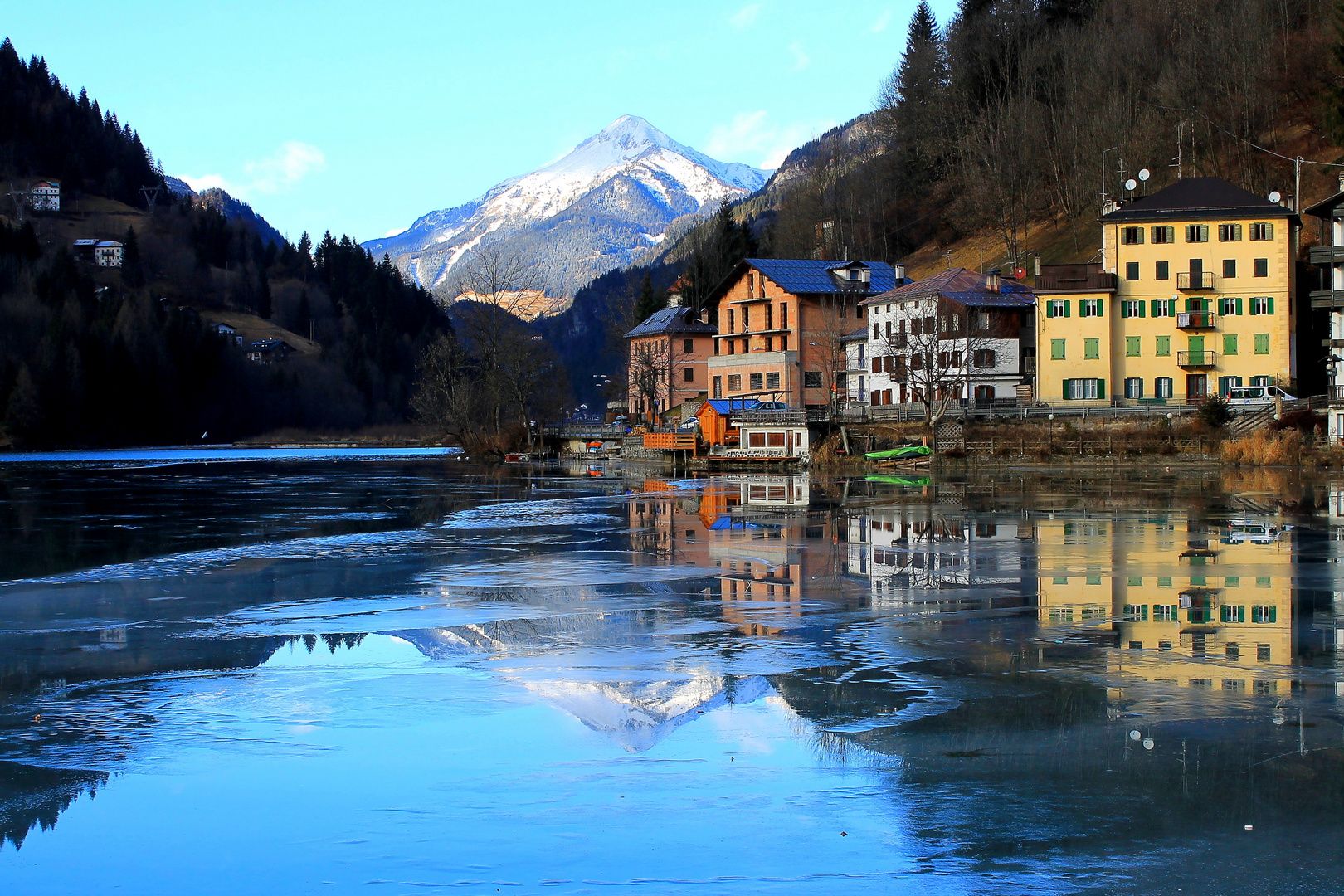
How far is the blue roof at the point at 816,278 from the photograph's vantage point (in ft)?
280

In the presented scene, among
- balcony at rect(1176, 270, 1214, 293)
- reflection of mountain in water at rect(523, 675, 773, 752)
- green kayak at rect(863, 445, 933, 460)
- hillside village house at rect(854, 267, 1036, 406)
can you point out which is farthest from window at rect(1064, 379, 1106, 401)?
reflection of mountain in water at rect(523, 675, 773, 752)

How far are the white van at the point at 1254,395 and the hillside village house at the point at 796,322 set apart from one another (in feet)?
87.0

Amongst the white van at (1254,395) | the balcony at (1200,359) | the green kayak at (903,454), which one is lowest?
the green kayak at (903,454)

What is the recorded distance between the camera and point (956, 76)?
11112 centimetres

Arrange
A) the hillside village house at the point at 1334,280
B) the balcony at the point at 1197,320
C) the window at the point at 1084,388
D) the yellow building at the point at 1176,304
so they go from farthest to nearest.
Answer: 1. the window at the point at 1084,388
2. the balcony at the point at 1197,320
3. the yellow building at the point at 1176,304
4. the hillside village house at the point at 1334,280

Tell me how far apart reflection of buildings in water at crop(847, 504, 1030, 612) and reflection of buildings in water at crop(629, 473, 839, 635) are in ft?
3.08

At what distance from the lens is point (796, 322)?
278 ft

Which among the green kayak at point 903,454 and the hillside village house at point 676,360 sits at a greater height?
the hillside village house at point 676,360

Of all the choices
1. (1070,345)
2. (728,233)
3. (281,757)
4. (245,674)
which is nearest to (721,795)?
(281,757)

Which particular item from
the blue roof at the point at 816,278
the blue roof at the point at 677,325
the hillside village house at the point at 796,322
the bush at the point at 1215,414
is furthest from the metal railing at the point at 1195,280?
the blue roof at the point at 677,325

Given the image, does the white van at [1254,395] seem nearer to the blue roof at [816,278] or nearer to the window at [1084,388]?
the window at [1084,388]

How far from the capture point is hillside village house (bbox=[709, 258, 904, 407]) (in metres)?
84.6

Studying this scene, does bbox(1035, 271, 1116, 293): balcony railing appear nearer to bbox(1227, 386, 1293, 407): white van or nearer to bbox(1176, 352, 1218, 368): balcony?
bbox(1176, 352, 1218, 368): balcony

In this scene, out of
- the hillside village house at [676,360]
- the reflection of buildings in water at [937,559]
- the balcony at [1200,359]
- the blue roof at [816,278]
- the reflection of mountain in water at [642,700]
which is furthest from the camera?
the hillside village house at [676,360]
